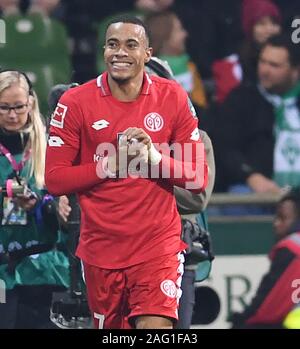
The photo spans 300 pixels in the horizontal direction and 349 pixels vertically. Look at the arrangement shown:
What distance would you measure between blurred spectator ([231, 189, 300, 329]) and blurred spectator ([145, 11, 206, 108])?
1.51m

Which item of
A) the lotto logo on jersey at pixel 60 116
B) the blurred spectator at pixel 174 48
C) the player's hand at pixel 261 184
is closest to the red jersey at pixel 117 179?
the lotto logo on jersey at pixel 60 116

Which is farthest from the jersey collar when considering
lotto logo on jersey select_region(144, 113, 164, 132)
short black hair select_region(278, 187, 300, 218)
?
short black hair select_region(278, 187, 300, 218)

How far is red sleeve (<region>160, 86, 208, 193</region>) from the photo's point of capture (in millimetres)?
5973

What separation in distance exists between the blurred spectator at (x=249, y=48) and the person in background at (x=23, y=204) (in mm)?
2789

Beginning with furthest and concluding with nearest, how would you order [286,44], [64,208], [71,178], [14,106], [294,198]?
1. [286,44]
2. [294,198]
3. [14,106]
4. [64,208]
5. [71,178]

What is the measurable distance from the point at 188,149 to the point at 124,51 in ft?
1.73

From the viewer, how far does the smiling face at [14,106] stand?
22.8 feet

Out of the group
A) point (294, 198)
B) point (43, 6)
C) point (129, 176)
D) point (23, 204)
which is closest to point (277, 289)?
point (294, 198)

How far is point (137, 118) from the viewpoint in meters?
5.96

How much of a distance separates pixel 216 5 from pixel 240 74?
88 centimetres

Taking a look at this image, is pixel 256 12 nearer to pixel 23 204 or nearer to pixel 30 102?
pixel 30 102

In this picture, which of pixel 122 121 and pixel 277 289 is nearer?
pixel 122 121

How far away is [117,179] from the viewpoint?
5938 mm
